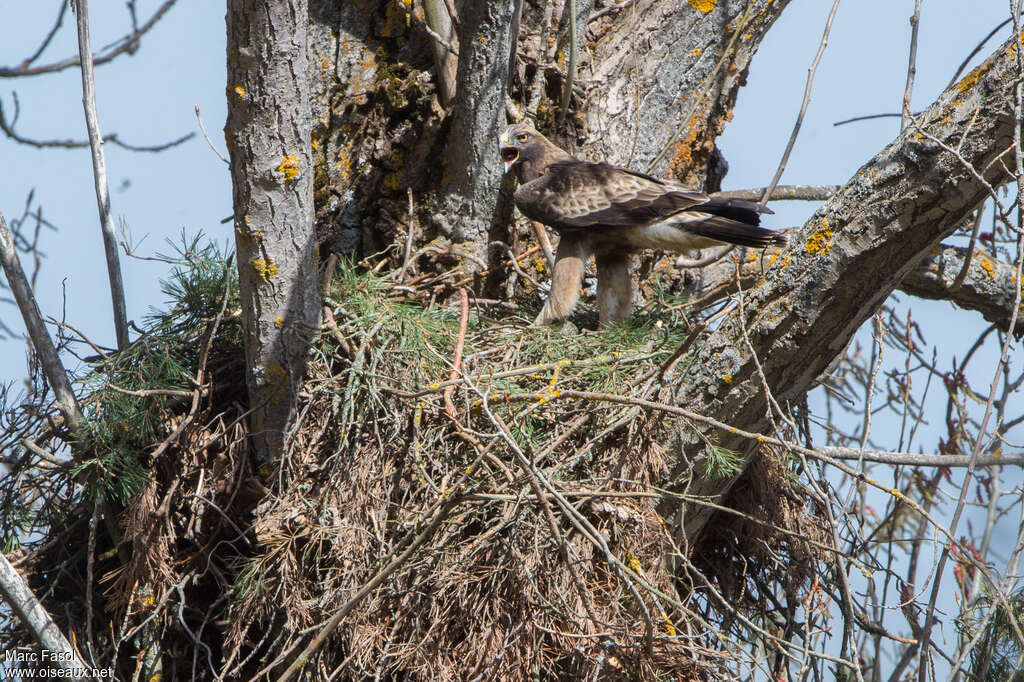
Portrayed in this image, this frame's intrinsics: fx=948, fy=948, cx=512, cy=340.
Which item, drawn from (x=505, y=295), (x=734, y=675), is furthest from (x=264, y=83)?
(x=734, y=675)

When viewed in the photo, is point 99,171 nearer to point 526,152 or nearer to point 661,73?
point 526,152

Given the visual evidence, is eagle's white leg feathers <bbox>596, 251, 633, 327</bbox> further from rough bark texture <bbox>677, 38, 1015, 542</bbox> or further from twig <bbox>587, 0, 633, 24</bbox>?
rough bark texture <bbox>677, 38, 1015, 542</bbox>

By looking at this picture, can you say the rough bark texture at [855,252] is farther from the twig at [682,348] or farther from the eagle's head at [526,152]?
the eagle's head at [526,152]

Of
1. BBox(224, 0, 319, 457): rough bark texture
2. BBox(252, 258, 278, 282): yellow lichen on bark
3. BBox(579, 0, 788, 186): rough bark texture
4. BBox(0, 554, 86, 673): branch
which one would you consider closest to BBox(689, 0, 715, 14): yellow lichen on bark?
BBox(579, 0, 788, 186): rough bark texture

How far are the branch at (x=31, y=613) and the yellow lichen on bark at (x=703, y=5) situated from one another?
13.4 feet

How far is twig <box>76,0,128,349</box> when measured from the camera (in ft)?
12.0

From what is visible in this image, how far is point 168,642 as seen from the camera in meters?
3.81

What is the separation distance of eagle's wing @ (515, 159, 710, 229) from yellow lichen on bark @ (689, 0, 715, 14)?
1.10 meters

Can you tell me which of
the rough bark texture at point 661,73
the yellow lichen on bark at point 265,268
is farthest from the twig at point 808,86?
the yellow lichen on bark at point 265,268

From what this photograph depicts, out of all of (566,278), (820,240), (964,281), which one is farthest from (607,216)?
(964,281)

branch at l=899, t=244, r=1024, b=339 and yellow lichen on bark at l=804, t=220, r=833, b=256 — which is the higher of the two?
branch at l=899, t=244, r=1024, b=339

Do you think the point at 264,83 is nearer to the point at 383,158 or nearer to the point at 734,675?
the point at 383,158

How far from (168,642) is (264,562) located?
2.32 feet

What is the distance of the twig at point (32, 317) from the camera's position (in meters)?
3.28
